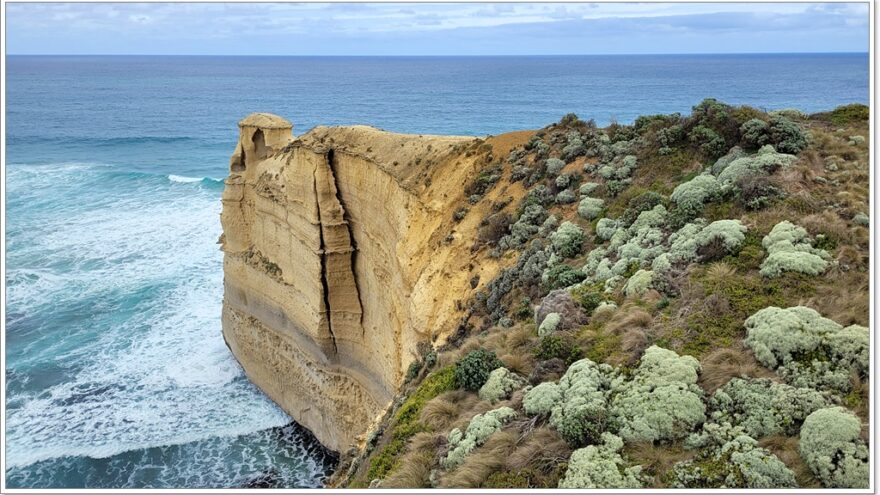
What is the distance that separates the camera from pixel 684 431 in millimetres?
8641

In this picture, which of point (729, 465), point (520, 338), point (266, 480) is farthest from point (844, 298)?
point (266, 480)

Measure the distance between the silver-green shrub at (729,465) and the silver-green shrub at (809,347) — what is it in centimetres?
136

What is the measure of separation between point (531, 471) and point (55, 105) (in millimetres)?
128913

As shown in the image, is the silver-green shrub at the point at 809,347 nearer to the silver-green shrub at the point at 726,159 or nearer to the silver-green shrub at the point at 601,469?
the silver-green shrub at the point at 601,469

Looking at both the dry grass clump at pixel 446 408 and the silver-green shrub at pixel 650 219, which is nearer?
the dry grass clump at pixel 446 408

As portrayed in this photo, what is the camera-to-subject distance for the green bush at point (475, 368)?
452 inches

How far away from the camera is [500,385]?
36.0ft

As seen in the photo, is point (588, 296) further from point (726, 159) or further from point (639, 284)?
point (726, 159)

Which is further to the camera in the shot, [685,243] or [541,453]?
[685,243]

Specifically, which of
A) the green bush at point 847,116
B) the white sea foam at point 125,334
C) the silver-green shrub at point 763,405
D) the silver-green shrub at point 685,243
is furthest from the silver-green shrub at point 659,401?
the white sea foam at point 125,334

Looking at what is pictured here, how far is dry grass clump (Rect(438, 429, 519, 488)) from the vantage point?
8930 millimetres

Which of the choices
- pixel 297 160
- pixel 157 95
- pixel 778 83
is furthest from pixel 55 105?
pixel 778 83

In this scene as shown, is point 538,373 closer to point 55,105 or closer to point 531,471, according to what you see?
point 531,471

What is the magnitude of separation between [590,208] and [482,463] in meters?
9.23
